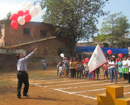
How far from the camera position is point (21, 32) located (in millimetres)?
30312

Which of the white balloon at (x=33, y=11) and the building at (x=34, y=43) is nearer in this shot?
the white balloon at (x=33, y=11)

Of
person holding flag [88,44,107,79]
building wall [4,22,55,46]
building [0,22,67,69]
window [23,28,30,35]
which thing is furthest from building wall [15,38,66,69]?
person holding flag [88,44,107,79]

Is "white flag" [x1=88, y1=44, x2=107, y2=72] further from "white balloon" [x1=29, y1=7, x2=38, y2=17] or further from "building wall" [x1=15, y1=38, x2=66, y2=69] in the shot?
"building wall" [x1=15, y1=38, x2=66, y2=69]

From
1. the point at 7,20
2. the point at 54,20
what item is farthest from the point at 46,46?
the point at 7,20

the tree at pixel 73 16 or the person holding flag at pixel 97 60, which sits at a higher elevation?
the tree at pixel 73 16

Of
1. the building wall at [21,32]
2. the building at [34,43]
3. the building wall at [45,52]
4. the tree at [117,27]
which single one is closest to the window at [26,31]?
the building at [34,43]

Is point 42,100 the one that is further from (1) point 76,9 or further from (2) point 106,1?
(2) point 106,1

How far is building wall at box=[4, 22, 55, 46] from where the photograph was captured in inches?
1125

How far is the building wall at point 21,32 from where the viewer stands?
28.6 meters

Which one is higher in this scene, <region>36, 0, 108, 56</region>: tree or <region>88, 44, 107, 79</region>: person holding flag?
<region>36, 0, 108, 56</region>: tree

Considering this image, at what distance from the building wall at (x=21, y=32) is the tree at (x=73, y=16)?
1.73m

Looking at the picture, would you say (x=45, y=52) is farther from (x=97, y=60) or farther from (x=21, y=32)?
(x=97, y=60)

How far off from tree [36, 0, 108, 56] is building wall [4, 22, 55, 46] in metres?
1.73

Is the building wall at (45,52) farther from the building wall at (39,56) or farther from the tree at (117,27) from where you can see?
the tree at (117,27)
